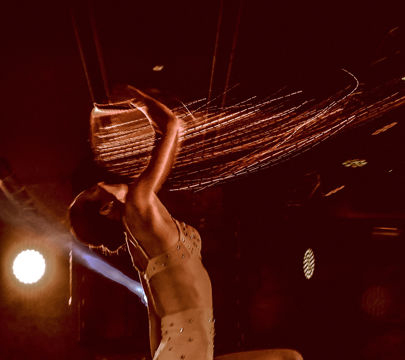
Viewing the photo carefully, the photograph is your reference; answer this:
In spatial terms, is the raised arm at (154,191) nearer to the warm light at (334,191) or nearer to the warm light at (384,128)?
the warm light at (384,128)

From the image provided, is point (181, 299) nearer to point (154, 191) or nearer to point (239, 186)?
point (154, 191)

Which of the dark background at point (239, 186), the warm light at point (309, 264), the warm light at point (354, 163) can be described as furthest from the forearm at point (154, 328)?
the warm light at point (309, 264)

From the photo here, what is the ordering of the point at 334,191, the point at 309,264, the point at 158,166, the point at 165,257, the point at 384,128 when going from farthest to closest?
the point at 309,264 → the point at 334,191 → the point at 384,128 → the point at 165,257 → the point at 158,166

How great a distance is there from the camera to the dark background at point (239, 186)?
3.89 meters

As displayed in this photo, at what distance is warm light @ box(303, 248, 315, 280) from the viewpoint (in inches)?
278

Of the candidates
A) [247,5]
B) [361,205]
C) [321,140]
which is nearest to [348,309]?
[361,205]

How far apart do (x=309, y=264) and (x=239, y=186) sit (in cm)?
175

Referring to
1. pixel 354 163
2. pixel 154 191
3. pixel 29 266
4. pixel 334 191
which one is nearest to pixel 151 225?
pixel 154 191

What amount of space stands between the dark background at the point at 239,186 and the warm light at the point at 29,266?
0.19 meters

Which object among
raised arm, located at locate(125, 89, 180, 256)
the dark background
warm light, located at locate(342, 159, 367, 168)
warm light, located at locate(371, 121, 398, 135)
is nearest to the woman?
raised arm, located at locate(125, 89, 180, 256)

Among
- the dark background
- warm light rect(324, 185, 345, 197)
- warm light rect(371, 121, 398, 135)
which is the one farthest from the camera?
warm light rect(324, 185, 345, 197)

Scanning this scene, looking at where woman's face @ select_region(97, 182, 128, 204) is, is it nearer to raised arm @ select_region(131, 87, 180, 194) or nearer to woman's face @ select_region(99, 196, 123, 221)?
woman's face @ select_region(99, 196, 123, 221)

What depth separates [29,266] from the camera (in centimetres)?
673

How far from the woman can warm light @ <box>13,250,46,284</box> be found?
4.61m
